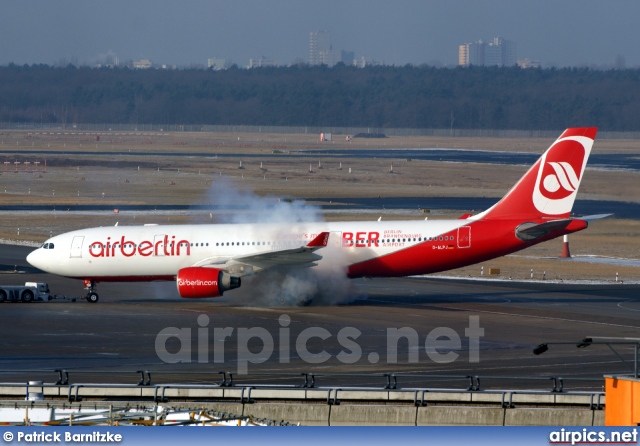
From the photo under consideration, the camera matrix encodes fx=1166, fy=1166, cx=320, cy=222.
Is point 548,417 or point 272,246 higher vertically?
point 272,246

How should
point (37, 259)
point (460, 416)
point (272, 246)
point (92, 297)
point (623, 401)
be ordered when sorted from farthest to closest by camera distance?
1. point (37, 259)
2. point (92, 297)
3. point (272, 246)
4. point (460, 416)
5. point (623, 401)

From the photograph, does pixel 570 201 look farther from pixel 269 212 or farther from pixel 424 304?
pixel 269 212

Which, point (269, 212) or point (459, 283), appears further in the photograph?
point (459, 283)

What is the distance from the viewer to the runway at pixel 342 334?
41.1 meters

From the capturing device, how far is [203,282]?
5831 centimetres

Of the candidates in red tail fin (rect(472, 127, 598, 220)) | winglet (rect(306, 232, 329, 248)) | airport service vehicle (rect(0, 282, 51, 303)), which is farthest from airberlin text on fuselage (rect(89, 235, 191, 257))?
red tail fin (rect(472, 127, 598, 220))

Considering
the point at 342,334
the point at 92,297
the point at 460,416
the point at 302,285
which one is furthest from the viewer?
the point at 92,297

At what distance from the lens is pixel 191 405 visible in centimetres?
3055

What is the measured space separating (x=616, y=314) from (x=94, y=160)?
471 ft

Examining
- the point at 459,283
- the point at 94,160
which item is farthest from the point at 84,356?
the point at 94,160

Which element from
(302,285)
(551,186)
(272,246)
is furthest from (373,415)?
(551,186)

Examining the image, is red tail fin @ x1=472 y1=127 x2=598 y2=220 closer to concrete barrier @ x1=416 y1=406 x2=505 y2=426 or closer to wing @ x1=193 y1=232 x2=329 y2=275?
wing @ x1=193 y1=232 x2=329 y2=275

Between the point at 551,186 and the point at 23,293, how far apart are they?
28.6 m

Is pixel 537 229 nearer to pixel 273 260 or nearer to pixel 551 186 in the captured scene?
pixel 551 186
